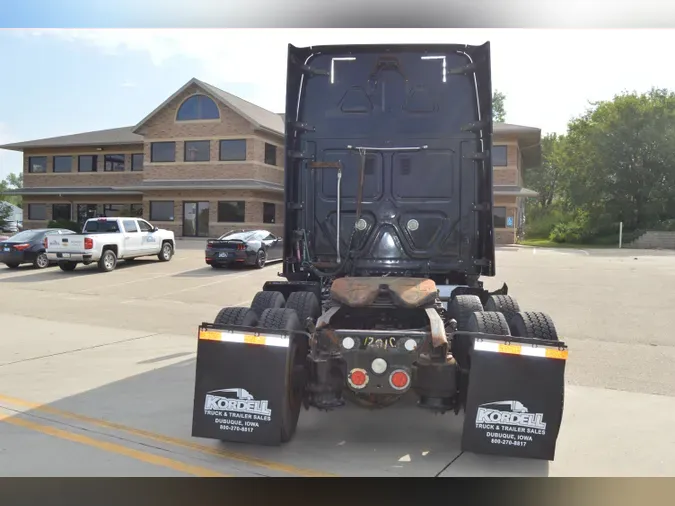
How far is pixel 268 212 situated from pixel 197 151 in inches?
216

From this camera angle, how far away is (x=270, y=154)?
37625mm

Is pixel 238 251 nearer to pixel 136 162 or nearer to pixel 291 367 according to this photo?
pixel 291 367

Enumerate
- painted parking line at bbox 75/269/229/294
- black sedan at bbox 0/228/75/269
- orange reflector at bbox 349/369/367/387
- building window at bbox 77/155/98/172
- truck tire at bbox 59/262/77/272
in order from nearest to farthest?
orange reflector at bbox 349/369/367/387, painted parking line at bbox 75/269/229/294, truck tire at bbox 59/262/77/272, black sedan at bbox 0/228/75/269, building window at bbox 77/155/98/172

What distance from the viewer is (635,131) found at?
4356 cm

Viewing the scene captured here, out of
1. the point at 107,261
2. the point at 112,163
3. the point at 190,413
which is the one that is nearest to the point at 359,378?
the point at 190,413

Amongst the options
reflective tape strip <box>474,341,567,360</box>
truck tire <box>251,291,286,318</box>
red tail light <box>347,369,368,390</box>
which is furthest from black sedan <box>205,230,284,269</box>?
reflective tape strip <box>474,341,567,360</box>

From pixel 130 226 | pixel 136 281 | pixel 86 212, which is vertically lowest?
pixel 136 281

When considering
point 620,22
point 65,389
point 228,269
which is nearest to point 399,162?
point 620,22

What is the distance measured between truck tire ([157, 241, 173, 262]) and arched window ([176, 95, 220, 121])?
14439mm

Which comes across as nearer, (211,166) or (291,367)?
(291,367)

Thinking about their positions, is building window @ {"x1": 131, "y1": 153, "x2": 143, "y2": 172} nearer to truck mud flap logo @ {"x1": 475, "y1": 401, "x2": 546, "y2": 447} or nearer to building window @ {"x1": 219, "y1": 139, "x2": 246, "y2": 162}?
building window @ {"x1": 219, "y1": 139, "x2": 246, "y2": 162}

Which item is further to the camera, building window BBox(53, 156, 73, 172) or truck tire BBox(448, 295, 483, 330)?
building window BBox(53, 156, 73, 172)

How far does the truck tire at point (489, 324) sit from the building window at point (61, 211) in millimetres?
42656

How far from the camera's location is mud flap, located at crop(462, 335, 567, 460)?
429 cm
